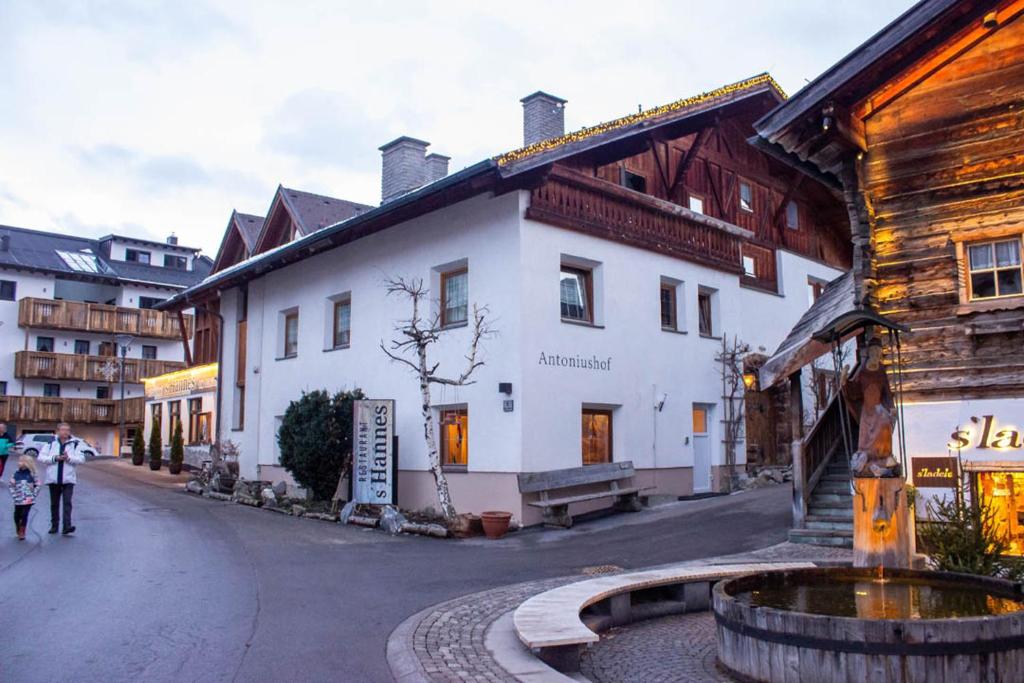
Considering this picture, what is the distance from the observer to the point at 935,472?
12078 millimetres

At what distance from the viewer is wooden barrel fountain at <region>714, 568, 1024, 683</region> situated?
5785 mm

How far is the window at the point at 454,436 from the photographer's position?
1830 centimetres

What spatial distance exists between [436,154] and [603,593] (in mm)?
21479

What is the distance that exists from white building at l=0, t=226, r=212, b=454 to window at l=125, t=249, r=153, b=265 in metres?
0.62

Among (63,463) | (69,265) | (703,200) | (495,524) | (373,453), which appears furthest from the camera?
(69,265)

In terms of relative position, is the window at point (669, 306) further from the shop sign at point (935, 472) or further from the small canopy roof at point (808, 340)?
the shop sign at point (935, 472)

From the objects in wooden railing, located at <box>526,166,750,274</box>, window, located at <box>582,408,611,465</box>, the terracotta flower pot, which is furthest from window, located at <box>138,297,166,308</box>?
the terracotta flower pot

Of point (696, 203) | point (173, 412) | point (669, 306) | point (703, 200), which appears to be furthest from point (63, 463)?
point (173, 412)

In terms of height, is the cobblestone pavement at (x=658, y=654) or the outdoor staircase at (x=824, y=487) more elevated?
the outdoor staircase at (x=824, y=487)

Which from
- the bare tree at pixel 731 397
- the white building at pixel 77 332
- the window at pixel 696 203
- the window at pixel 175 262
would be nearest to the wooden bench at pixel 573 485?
the bare tree at pixel 731 397

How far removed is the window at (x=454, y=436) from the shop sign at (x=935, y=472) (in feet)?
29.1

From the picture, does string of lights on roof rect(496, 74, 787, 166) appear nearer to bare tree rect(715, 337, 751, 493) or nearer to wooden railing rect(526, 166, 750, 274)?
wooden railing rect(526, 166, 750, 274)

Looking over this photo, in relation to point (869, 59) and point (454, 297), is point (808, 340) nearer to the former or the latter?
point (869, 59)

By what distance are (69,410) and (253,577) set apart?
42.4m
